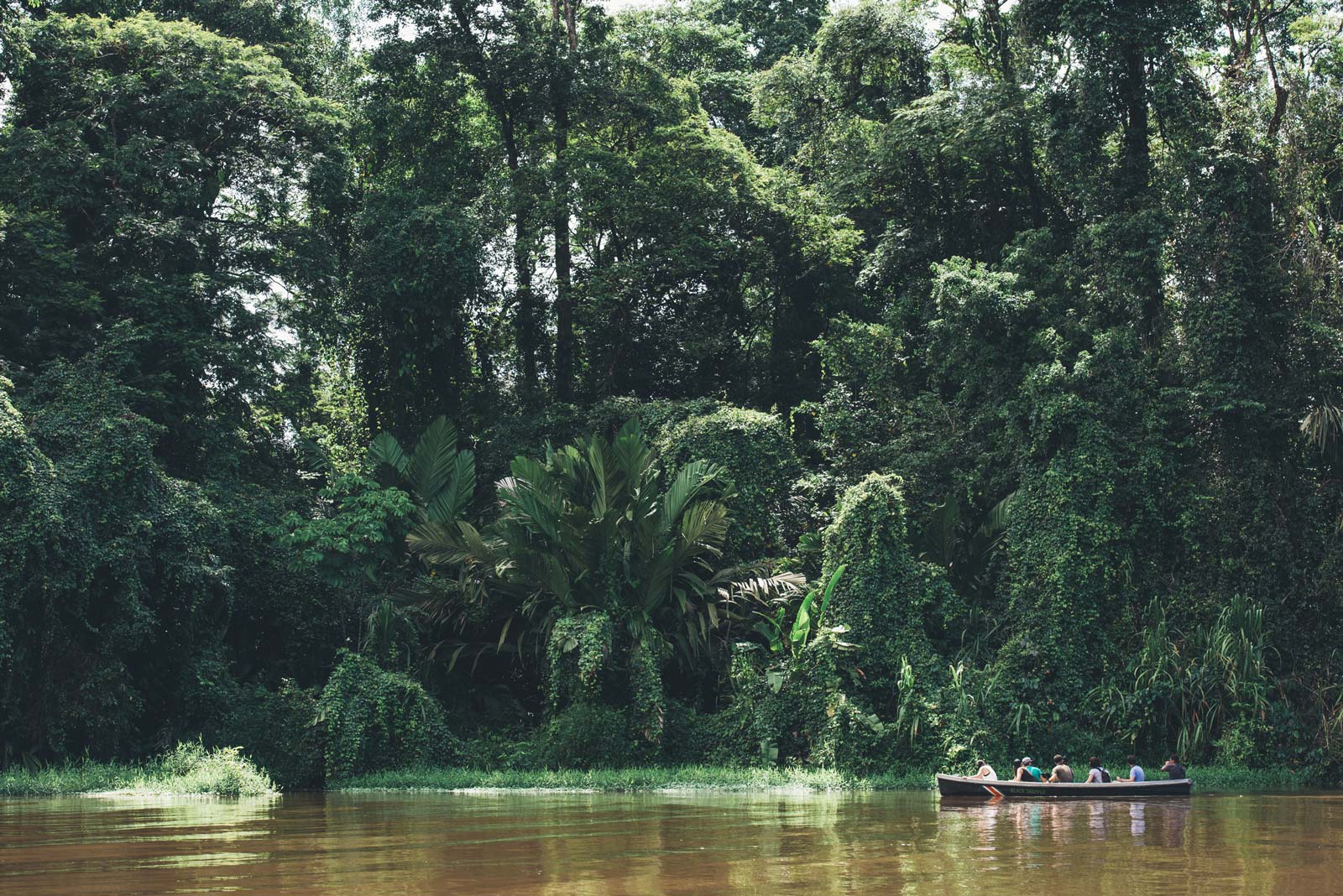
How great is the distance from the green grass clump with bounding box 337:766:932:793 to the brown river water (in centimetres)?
198

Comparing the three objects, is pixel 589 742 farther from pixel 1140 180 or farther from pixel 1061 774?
pixel 1140 180

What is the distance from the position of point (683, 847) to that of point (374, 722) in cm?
902

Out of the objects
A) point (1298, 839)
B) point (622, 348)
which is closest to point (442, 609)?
point (622, 348)

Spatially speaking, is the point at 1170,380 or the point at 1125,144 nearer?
the point at 1170,380

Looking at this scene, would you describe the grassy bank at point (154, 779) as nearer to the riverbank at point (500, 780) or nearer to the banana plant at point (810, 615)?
the riverbank at point (500, 780)

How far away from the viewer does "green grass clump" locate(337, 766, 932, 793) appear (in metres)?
14.5

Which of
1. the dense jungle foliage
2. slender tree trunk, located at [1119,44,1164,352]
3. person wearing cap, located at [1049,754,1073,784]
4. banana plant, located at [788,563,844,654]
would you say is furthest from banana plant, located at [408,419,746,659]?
slender tree trunk, located at [1119,44,1164,352]

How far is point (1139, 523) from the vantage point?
1706 cm

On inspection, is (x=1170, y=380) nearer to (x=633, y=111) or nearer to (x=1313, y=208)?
(x=1313, y=208)

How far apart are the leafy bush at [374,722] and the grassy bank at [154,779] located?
0.97 meters

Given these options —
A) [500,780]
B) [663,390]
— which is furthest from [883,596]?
[663,390]

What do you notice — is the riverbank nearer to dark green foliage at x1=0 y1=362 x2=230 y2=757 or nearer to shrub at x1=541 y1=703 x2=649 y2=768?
shrub at x1=541 y1=703 x2=649 y2=768

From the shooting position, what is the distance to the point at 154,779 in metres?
14.6

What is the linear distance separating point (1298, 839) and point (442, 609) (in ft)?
41.7
